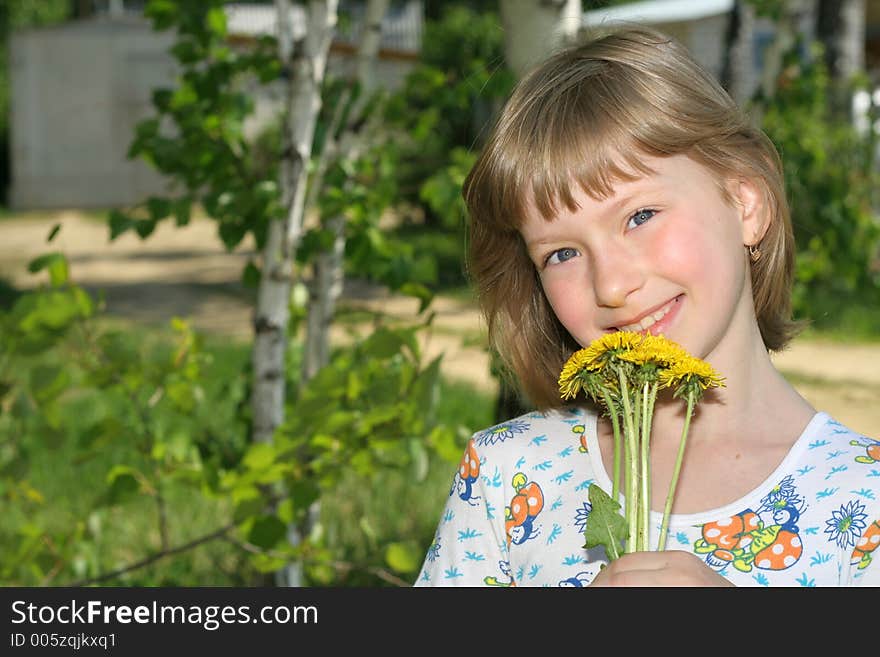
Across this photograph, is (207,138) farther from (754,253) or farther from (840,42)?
(840,42)

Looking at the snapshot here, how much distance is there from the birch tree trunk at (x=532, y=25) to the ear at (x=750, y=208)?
1.17 metres

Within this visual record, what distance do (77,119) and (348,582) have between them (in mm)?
17978

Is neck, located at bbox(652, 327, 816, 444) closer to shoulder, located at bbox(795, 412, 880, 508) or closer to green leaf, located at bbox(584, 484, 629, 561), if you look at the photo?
shoulder, located at bbox(795, 412, 880, 508)

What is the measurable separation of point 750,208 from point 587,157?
0.30 m

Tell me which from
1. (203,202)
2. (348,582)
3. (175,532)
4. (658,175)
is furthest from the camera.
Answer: (175,532)

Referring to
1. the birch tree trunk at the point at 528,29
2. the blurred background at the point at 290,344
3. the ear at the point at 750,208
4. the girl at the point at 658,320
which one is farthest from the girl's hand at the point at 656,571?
the birch tree trunk at the point at 528,29

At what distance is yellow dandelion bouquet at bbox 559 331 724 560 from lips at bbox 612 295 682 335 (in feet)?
0.71

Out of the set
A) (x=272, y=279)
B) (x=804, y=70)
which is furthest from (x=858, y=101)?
(x=272, y=279)

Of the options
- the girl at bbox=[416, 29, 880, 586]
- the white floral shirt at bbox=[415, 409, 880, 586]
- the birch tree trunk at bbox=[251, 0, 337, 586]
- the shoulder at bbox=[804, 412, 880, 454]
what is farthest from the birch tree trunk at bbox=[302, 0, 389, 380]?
the shoulder at bbox=[804, 412, 880, 454]

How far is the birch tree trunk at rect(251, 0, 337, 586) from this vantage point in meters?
2.74

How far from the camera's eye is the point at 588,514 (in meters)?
1.40

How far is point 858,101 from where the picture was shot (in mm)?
12898

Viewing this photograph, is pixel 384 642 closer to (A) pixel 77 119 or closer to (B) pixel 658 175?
(B) pixel 658 175

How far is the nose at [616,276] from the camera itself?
4.86ft
